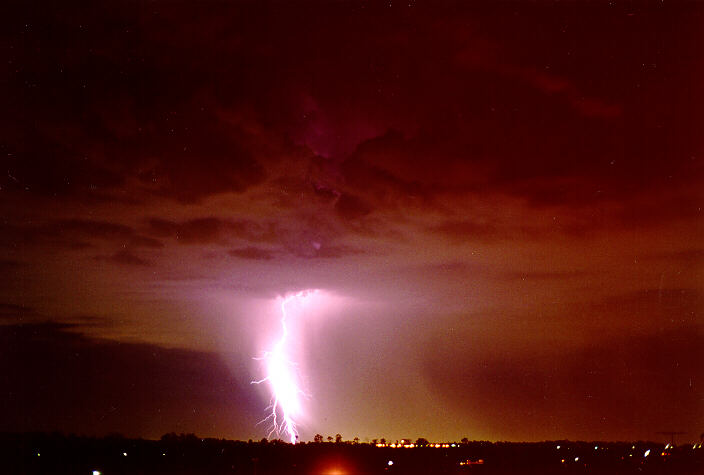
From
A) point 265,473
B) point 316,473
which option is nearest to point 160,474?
point 265,473

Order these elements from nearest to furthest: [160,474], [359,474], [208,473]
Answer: [359,474], [160,474], [208,473]

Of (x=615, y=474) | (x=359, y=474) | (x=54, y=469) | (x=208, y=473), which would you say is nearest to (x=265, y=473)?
(x=208, y=473)

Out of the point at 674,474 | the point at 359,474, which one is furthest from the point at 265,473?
the point at 674,474

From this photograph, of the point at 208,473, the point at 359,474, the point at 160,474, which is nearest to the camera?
the point at 359,474

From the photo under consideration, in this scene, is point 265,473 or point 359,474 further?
point 265,473

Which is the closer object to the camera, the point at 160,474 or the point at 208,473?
the point at 160,474

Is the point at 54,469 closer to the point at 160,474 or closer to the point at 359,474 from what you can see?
the point at 160,474

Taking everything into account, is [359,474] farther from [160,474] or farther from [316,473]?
[160,474]
